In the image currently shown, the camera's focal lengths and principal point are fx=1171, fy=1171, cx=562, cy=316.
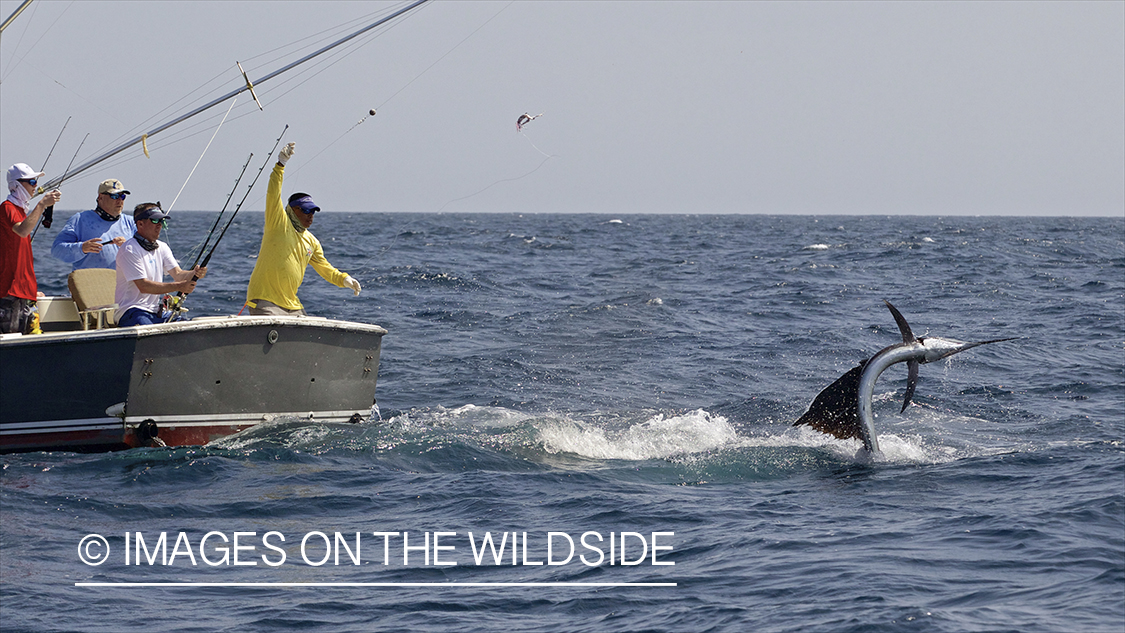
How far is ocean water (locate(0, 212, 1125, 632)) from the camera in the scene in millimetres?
6309

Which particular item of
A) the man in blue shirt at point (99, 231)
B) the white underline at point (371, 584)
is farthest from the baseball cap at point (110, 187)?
the white underline at point (371, 584)

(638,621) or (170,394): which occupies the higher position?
(170,394)

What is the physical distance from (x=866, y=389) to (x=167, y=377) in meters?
5.58

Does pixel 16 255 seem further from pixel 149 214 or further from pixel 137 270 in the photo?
pixel 149 214

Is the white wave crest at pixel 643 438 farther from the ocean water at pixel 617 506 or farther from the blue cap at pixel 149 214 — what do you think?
the blue cap at pixel 149 214

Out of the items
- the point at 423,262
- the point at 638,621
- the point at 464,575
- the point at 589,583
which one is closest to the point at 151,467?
the point at 464,575

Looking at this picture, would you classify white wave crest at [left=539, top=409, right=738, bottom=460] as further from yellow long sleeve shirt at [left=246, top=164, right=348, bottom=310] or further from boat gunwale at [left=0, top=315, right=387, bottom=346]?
yellow long sleeve shirt at [left=246, top=164, right=348, bottom=310]

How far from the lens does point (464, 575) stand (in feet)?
22.7

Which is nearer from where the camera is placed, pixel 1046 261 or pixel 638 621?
pixel 638 621

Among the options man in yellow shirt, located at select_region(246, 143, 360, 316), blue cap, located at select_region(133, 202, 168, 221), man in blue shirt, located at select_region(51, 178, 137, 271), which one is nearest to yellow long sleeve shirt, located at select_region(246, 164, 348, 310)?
man in yellow shirt, located at select_region(246, 143, 360, 316)

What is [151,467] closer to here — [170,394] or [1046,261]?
[170,394]

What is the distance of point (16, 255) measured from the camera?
928 centimetres

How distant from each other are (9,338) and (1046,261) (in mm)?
32690

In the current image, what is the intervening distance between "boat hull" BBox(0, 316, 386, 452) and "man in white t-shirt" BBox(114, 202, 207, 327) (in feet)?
1.16
